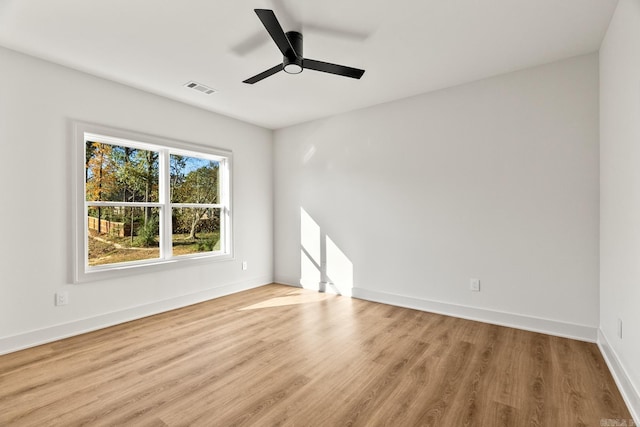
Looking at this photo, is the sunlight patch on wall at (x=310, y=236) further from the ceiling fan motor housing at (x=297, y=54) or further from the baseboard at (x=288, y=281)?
the ceiling fan motor housing at (x=297, y=54)

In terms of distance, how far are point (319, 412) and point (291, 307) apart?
81.7 inches

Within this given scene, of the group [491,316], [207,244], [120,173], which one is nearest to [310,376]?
[491,316]

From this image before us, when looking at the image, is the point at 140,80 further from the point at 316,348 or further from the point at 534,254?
the point at 534,254

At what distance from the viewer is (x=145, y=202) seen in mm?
3773

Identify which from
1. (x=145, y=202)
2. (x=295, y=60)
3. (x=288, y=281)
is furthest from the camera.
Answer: (x=288, y=281)

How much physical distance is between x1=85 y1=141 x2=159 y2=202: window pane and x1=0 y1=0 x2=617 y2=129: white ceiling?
790 millimetres

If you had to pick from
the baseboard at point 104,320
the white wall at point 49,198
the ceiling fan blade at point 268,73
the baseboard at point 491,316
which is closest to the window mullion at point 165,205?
the white wall at point 49,198

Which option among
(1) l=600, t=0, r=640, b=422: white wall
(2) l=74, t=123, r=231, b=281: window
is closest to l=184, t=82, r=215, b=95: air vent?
(2) l=74, t=123, r=231, b=281: window

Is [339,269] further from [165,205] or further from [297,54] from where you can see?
[297,54]

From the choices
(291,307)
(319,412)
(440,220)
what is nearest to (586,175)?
(440,220)

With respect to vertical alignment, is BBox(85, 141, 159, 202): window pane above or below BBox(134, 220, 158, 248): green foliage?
above

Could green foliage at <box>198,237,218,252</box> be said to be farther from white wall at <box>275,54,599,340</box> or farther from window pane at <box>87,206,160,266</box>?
white wall at <box>275,54,599,340</box>

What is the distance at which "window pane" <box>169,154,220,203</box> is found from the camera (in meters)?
4.11

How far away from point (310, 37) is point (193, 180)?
266 centimetres
